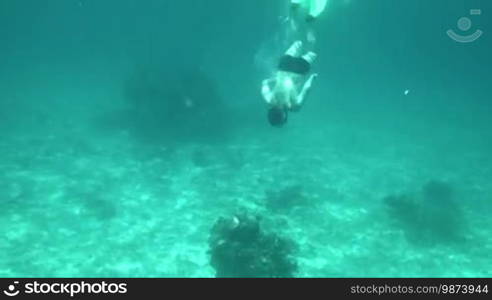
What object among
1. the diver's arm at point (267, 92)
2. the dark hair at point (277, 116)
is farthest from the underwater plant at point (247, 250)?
the dark hair at point (277, 116)

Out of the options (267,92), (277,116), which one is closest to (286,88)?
(267,92)

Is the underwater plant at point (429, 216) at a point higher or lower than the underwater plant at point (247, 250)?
higher

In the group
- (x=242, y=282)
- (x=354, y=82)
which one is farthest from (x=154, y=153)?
(x=354, y=82)

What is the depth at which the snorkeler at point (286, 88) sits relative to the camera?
48.2ft

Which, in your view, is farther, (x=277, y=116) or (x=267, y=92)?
(x=267, y=92)

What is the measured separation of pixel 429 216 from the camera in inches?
1043

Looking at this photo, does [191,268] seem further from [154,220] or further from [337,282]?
[337,282]

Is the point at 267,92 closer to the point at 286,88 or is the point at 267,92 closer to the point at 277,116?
the point at 286,88

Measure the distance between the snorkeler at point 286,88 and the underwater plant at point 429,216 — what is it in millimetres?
12034

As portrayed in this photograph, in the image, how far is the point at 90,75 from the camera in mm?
59094

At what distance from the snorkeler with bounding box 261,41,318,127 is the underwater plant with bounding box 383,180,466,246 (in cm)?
1203

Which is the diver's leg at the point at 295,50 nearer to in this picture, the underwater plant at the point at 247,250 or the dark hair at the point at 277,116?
the dark hair at the point at 277,116

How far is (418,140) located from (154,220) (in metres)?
24.1

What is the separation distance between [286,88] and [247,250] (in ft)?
26.3
